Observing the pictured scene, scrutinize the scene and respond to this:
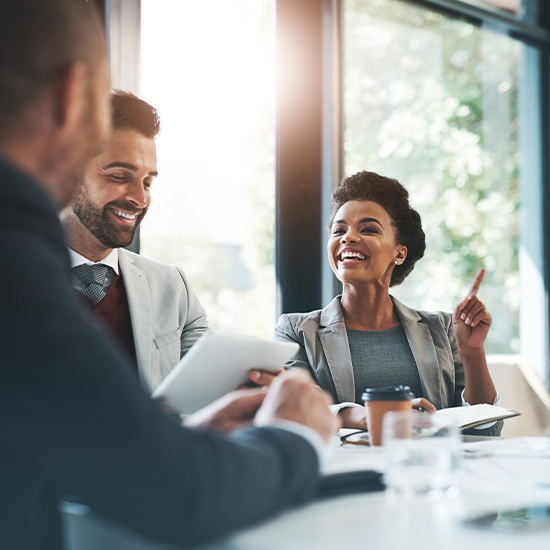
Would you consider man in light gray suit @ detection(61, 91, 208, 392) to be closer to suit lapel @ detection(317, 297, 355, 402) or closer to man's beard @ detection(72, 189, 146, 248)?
man's beard @ detection(72, 189, 146, 248)

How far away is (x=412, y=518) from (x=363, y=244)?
62.8 inches

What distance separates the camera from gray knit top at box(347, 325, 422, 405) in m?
2.07

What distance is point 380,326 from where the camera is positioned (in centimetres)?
228

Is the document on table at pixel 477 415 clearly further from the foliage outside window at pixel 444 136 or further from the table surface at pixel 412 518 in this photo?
the foliage outside window at pixel 444 136

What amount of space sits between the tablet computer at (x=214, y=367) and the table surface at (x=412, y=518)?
247 millimetres

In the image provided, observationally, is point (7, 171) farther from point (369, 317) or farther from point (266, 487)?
point (369, 317)

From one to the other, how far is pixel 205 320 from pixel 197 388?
967 millimetres

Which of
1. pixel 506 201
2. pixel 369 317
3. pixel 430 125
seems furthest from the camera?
pixel 506 201

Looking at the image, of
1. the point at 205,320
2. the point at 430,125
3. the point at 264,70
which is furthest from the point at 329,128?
the point at 205,320

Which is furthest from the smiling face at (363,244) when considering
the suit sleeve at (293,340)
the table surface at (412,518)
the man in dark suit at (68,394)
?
the man in dark suit at (68,394)

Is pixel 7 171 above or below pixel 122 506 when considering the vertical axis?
above

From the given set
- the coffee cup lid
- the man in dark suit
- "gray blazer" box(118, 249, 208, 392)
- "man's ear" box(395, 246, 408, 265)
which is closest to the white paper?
the coffee cup lid

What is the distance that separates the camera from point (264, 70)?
9.97 feet

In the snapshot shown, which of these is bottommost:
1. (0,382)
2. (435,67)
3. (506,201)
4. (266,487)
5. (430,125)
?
(266,487)
